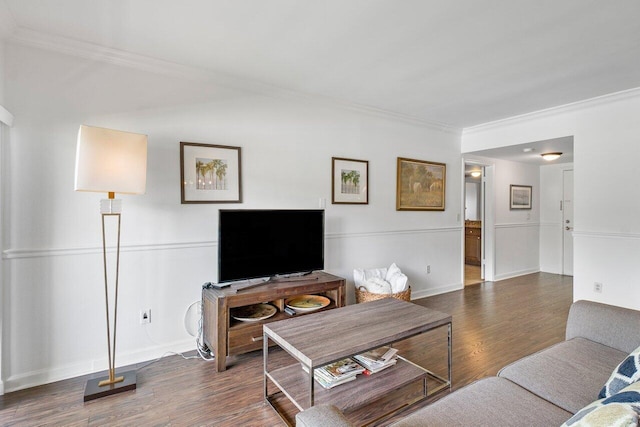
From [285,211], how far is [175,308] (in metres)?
1.21

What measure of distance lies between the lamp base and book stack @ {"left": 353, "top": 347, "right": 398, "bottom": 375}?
4.94ft

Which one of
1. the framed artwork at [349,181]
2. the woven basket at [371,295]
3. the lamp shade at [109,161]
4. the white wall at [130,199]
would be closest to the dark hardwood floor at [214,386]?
the white wall at [130,199]

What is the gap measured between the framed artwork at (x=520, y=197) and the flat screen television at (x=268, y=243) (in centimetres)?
419

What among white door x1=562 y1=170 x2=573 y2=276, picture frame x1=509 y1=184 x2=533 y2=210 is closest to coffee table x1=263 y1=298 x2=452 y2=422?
picture frame x1=509 y1=184 x2=533 y2=210

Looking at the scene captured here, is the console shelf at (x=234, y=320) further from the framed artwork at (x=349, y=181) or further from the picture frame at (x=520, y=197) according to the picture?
the picture frame at (x=520, y=197)

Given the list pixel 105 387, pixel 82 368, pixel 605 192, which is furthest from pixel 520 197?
pixel 82 368

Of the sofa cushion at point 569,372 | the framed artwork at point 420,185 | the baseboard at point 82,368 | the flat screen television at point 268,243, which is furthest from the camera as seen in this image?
the framed artwork at point 420,185

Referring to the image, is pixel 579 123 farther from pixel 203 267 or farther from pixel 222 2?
pixel 203 267

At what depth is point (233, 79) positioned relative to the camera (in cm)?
291

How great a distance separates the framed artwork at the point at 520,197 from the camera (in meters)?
5.64

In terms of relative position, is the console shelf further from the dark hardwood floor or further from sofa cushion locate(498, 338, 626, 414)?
sofa cushion locate(498, 338, 626, 414)

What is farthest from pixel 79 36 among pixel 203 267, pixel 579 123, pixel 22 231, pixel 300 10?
pixel 579 123

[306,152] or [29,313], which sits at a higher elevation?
[306,152]

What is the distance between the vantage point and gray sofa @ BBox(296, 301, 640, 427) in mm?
1203
